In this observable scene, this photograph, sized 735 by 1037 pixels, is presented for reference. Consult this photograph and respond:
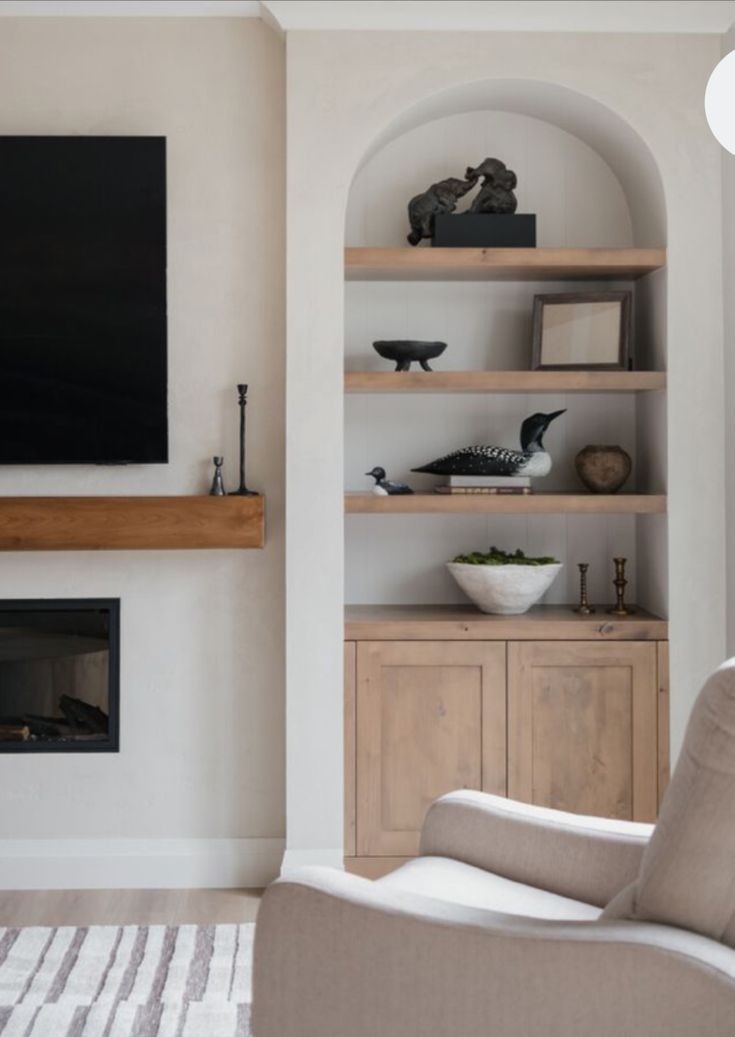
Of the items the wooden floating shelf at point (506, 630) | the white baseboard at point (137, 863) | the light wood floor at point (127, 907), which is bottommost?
the light wood floor at point (127, 907)

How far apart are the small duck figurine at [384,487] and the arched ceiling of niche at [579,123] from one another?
3.04ft

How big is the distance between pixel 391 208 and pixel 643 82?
2.79 ft

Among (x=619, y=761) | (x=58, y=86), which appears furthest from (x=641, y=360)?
(x=58, y=86)

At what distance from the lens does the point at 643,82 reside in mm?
3531

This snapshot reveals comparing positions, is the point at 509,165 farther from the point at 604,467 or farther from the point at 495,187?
the point at 604,467

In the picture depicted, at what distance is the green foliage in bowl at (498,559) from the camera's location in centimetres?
363

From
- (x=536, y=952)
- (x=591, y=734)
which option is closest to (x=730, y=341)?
(x=591, y=734)

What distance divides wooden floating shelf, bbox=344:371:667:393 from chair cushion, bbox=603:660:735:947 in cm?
196

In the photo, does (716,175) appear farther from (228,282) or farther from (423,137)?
(228,282)

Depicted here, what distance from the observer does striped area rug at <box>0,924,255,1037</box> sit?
8.68 ft

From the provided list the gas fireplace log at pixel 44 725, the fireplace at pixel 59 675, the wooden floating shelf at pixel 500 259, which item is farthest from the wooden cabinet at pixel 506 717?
the wooden floating shelf at pixel 500 259

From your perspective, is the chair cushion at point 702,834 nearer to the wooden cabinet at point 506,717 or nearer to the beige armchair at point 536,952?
the beige armchair at point 536,952

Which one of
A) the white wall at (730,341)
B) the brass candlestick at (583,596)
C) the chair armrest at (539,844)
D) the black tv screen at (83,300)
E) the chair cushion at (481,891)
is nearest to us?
the chair cushion at (481,891)

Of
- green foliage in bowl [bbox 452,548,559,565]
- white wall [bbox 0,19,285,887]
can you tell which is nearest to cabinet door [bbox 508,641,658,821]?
green foliage in bowl [bbox 452,548,559,565]
